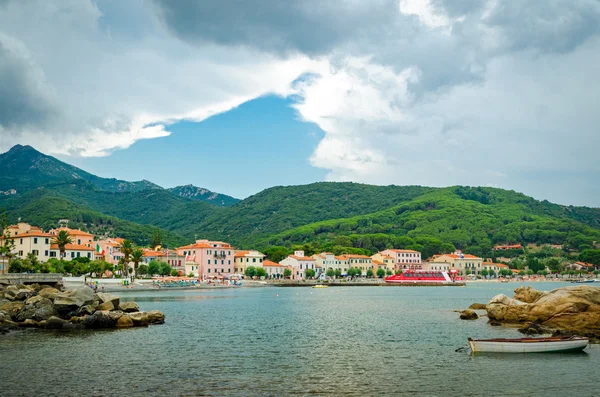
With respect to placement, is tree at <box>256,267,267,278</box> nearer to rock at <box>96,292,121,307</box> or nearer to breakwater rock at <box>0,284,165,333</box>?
rock at <box>96,292,121,307</box>

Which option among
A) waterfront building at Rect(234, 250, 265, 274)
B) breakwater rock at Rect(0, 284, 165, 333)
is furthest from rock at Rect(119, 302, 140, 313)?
waterfront building at Rect(234, 250, 265, 274)

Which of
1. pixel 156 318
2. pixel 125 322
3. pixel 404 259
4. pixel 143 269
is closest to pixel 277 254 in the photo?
pixel 404 259

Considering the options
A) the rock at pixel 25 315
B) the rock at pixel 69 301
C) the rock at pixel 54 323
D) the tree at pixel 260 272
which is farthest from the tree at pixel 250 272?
the rock at pixel 54 323

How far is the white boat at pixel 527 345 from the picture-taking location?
3244 cm

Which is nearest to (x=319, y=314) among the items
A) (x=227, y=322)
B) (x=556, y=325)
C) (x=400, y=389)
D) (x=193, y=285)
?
(x=227, y=322)

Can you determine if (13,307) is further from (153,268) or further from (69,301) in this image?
(153,268)

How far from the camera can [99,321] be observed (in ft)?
147

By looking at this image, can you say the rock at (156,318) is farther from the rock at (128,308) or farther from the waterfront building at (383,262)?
the waterfront building at (383,262)

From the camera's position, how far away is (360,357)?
32250mm

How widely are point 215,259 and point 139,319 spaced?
336 feet

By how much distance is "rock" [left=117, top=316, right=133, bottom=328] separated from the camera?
1785 inches

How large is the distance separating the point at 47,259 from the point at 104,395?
82582 millimetres

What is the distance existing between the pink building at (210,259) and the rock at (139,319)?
9835cm

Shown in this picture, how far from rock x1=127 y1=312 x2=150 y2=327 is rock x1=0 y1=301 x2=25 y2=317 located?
32.9ft
